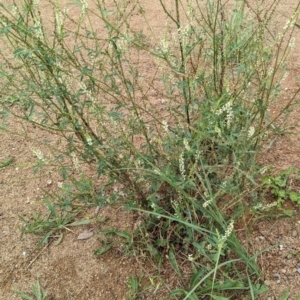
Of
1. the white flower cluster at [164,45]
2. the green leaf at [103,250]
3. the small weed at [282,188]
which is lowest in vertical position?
the small weed at [282,188]

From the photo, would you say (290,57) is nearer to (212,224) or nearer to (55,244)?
(212,224)

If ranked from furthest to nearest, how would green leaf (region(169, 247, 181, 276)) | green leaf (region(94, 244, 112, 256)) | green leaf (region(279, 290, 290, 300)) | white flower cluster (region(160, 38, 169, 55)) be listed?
green leaf (region(94, 244, 112, 256)) < green leaf (region(169, 247, 181, 276)) < green leaf (region(279, 290, 290, 300)) < white flower cluster (region(160, 38, 169, 55))

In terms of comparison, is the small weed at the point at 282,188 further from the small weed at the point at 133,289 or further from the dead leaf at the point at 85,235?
the dead leaf at the point at 85,235

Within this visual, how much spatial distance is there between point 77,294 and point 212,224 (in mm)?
769

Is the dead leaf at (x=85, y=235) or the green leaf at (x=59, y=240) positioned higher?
the green leaf at (x=59, y=240)

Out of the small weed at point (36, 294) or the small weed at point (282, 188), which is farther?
the small weed at point (282, 188)

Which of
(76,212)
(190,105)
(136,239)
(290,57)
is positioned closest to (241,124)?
(190,105)

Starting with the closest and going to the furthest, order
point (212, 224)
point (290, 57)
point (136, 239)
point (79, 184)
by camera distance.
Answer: point (212, 224) < point (79, 184) < point (136, 239) < point (290, 57)

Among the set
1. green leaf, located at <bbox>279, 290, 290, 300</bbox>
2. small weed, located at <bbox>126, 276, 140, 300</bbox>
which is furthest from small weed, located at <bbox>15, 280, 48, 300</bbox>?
green leaf, located at <bbox>279, 290, 290, 300</bbox>

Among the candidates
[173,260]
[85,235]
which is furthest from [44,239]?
[173,260]

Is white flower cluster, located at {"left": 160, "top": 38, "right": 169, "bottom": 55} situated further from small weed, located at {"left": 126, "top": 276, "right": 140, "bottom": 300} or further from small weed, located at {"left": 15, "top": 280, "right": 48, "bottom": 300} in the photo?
small weed, located at {"left": 15, "top": 280, "right": 48, "bottom": 300}

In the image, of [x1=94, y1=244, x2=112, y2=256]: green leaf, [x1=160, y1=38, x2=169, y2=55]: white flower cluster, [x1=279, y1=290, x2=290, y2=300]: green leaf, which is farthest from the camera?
[x1=94, y1=244, x2=112, y2=256]: green leaf

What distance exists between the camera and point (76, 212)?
2350mm

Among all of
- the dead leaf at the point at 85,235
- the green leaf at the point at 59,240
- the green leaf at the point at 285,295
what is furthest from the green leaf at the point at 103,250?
the green leaf at the point at 285,295
